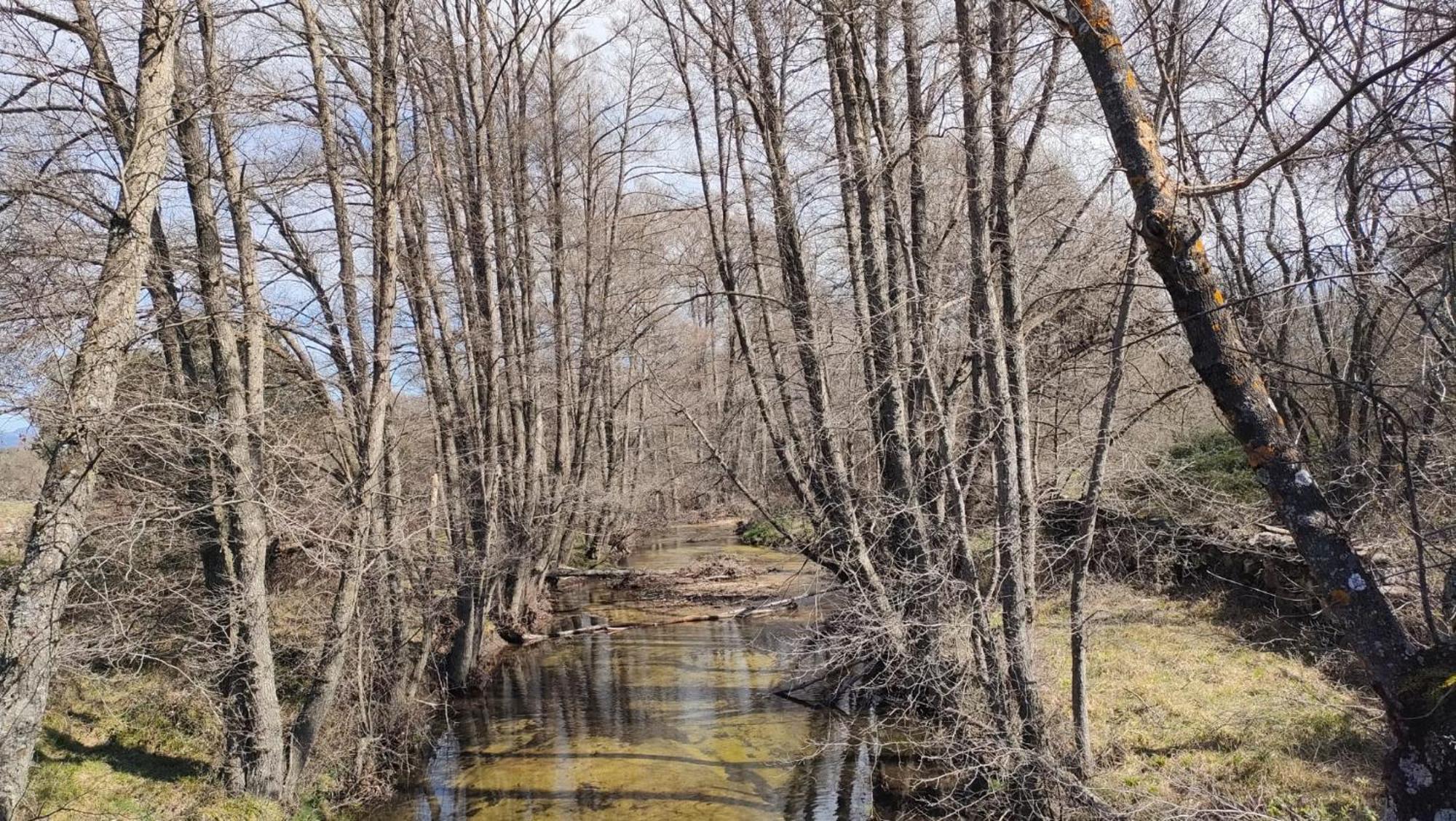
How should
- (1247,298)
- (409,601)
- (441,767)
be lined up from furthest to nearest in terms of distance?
(409,601), (441,767), (1247,298)

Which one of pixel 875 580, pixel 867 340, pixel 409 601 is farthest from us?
pixel 409 601

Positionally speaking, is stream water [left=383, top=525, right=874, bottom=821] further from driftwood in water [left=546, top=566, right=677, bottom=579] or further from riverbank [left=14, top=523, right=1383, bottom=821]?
driftwood in water [left=546, top=566, right=677, bottom=579]

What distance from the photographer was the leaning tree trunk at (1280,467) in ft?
9.41

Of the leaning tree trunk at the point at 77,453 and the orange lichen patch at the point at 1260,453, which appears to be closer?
the orange lichen patch at the point at 1260,453

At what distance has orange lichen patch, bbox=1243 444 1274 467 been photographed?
3.37 metres

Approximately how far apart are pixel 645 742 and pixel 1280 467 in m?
8.64

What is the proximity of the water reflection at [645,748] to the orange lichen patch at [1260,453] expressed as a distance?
6.02m

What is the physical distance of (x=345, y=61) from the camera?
11195mm

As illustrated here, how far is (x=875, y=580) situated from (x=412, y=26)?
10.2 meters

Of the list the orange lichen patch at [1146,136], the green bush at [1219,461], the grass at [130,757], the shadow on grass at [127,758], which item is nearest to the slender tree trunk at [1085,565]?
the orange lichen patch at [1146,136]

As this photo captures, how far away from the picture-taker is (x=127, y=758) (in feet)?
25.5

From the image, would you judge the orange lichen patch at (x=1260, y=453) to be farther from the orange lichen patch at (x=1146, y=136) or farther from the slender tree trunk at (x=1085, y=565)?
the slender tree trunk at (x=1085, y=565)

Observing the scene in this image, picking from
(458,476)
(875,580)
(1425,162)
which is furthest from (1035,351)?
(458,476)

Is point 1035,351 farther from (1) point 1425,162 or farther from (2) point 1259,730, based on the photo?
(1) point 1425,162
